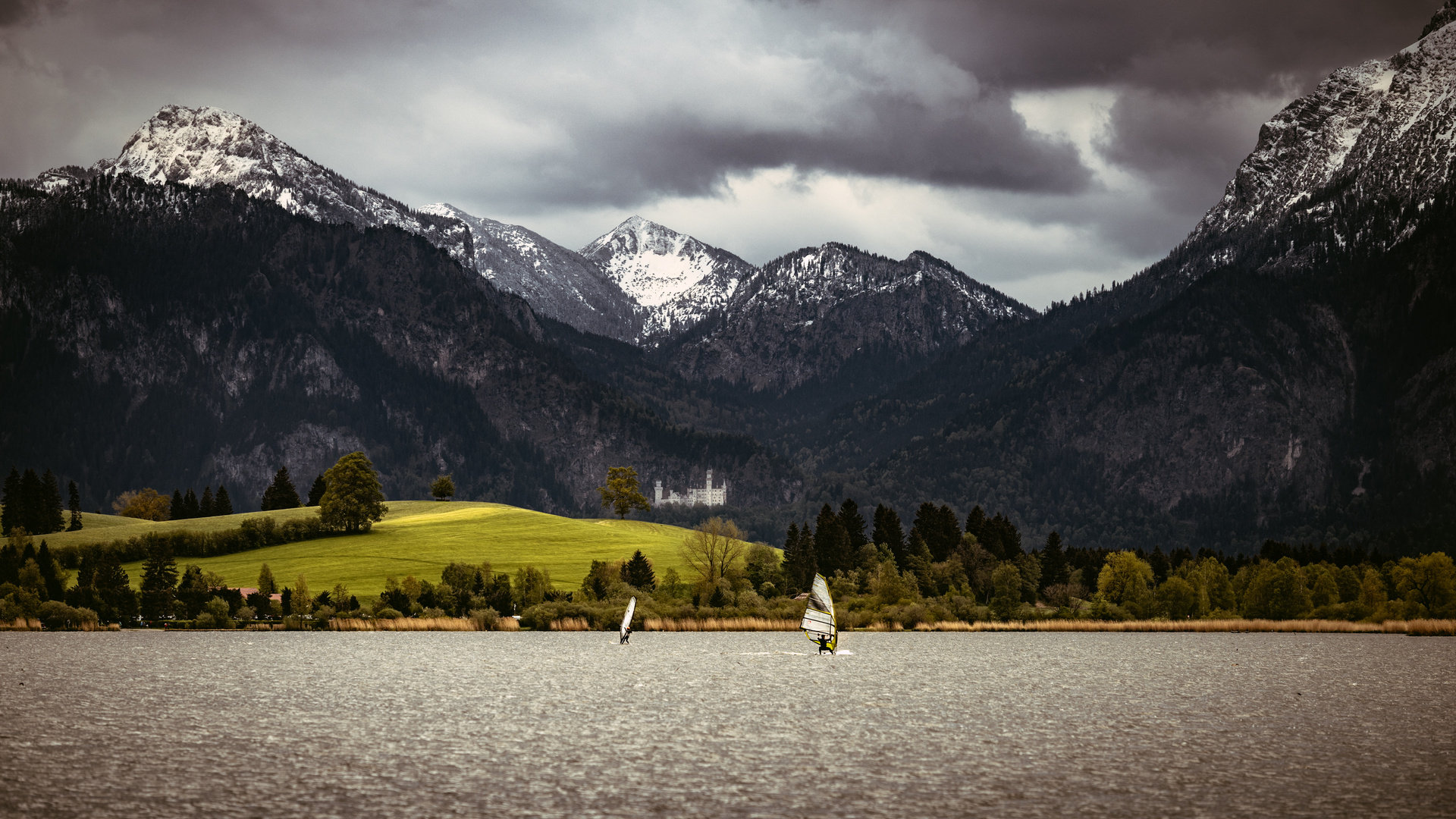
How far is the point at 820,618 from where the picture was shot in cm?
8281

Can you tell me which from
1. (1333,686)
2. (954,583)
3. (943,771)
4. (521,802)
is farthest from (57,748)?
(954,583)

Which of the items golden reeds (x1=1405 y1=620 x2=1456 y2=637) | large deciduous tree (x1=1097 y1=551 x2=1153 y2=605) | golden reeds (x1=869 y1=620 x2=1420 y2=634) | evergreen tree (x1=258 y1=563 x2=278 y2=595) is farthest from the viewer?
large deciduous tree (x1=1097 y1=551 x2=1153 y2=605)

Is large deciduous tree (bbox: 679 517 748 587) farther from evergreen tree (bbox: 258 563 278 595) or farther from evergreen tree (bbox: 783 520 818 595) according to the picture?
evergreen tree (bbox: 258 563 278 595)

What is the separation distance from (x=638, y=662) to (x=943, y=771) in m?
43.4

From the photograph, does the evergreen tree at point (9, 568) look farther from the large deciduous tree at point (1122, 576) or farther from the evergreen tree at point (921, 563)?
the large deciduous tree at point (1122, 576)

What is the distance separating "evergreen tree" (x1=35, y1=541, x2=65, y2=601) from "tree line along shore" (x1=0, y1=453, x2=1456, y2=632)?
0.22 m

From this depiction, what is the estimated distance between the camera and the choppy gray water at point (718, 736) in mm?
30294

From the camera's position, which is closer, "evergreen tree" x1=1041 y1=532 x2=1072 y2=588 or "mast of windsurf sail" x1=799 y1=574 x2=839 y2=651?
"mast of windsurf sail" x1=799 y1=574 x2=839 y2=651

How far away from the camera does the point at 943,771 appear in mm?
34406

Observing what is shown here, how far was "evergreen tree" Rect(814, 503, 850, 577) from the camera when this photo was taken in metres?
185

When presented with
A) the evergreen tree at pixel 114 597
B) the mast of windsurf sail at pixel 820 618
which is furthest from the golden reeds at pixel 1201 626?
the evergreen tree at pixel 114 597

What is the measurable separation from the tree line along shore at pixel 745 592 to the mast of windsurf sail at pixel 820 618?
130 ft

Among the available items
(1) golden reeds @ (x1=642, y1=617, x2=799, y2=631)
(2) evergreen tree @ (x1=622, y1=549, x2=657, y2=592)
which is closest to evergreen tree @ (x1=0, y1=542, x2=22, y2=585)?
(2) evergreen tree @ (x1=622, y1=549, x2=657, y2=592)

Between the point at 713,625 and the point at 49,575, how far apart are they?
8562 centimetres
